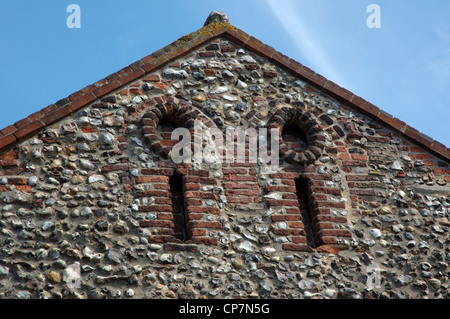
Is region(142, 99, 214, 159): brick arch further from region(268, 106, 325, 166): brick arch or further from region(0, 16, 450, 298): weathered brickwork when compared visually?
region(268, 106, 325, 166): brick arch

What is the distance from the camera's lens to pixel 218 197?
996 cm

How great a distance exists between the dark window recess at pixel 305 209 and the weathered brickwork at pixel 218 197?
2cm

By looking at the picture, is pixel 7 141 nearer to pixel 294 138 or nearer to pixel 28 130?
pixel 28 130

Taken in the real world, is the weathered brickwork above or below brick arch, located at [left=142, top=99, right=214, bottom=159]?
below

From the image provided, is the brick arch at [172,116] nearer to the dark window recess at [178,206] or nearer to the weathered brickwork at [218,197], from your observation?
the weathered brickwork at [218,197]

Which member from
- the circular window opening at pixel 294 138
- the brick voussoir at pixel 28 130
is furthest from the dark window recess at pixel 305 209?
the brick voussoir at pixel 28 130

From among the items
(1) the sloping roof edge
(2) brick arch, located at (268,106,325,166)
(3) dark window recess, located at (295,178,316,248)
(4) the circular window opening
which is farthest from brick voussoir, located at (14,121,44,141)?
(3) dark window recess, located at (295,178,316,248)

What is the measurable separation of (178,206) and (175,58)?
2.26 meters

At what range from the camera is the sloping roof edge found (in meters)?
10.2

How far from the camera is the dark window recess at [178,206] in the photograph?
9727 millimetres

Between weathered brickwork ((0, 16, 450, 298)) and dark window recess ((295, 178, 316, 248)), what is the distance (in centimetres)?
2

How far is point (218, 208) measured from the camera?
9.85m

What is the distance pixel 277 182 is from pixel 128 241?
203 centimetres

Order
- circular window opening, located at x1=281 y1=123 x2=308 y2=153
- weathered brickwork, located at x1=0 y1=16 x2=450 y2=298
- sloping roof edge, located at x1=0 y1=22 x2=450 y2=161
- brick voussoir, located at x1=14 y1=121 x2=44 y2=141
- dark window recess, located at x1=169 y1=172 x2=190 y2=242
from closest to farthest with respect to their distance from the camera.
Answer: weathered brickwork, located at x1=0 y1=16 x2=450 y2=298
dark window recess, located at x1=169 y1=172 x2=190 y2=242
brick voussoir, located at x1=14 y1=121 x2=44 y2=141
sloping roof edge, located at x1=0 y1=22 x2=450 y2=161
circular window opening, located at x1=281 y1=123 x2=308 y2=153
